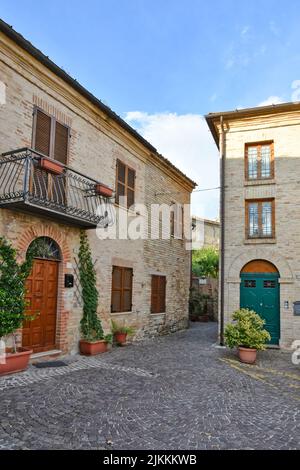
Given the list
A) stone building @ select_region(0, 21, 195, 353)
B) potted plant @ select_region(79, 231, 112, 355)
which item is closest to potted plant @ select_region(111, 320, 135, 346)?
stone building @ select_region(0, 21, 195, 353)

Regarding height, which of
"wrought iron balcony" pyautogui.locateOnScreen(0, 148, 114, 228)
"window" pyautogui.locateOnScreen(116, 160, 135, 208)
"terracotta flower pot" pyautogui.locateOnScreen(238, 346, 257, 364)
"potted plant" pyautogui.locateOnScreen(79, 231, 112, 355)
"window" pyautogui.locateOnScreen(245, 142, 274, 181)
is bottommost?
"terracotta flower pot" pyautogui.locateOnScreen(238, 346, 257, 364)

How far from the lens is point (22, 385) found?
19.7 feet

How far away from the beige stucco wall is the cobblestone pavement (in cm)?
298

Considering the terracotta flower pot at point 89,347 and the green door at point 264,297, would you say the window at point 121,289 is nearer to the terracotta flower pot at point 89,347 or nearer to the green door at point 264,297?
the terracotta flower pot at point 89,347

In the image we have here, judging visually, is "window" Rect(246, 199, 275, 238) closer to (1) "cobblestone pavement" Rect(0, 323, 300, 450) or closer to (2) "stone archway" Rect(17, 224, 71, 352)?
(1) "cobblestone pavement" Rect(0, 323, 300, 450)

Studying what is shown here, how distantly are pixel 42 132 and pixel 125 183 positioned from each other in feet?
12.2

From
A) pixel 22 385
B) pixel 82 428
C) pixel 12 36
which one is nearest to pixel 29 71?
pixel 12 36

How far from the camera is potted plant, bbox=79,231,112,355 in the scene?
912cm

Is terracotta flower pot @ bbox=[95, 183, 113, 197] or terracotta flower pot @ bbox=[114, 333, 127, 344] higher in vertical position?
terracotta flower pot @ bbox=[95, 183, 113, 197]

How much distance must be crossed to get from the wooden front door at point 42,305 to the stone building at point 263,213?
579cm

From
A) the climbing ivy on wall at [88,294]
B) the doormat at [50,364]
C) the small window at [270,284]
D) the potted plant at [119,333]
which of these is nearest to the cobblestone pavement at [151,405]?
the doormat at [50,364]

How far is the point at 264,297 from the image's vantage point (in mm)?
11422

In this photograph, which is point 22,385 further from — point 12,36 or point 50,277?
point 12,36

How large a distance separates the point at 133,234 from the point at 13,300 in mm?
5474
